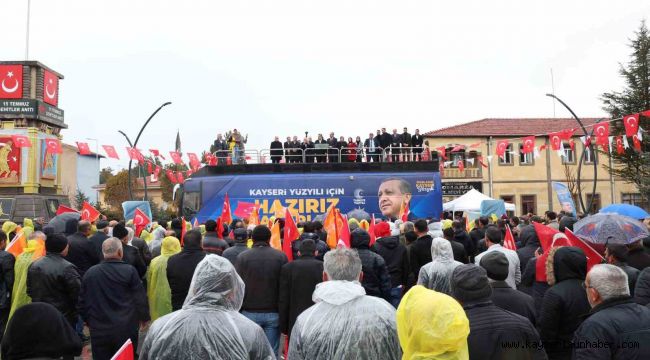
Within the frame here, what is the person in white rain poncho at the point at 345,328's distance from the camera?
122 inches

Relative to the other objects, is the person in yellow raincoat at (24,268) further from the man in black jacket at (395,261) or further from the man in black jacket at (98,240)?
the man in black jacket at (395,261)

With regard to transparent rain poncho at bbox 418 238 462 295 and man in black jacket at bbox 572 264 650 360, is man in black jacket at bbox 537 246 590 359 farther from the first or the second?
transparent rain poncho at bbox 418 238 462 295

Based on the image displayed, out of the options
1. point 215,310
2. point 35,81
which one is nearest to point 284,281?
point 215,310

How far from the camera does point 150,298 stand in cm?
712

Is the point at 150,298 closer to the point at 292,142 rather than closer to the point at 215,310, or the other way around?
the point at 215,310

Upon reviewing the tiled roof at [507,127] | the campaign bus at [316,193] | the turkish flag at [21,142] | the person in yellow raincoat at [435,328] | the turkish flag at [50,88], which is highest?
the turkish flag at [50,88]

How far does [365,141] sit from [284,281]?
1541cm

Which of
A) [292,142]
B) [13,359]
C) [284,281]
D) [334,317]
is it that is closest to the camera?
[13,359]

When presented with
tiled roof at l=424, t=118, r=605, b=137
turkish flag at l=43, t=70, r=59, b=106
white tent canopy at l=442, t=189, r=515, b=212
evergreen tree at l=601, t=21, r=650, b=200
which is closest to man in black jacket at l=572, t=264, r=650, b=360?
white tent canopy at l=442, t=189, r=515, b=212

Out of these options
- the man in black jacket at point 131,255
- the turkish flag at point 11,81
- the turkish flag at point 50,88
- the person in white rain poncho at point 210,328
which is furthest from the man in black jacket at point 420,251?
the turkish flag at point 50,88

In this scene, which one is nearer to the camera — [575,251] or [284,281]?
[575,251]

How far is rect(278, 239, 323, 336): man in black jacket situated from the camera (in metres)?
5.73

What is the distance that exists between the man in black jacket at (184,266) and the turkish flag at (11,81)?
37772 mm

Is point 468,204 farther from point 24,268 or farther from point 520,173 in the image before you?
point 520,173
